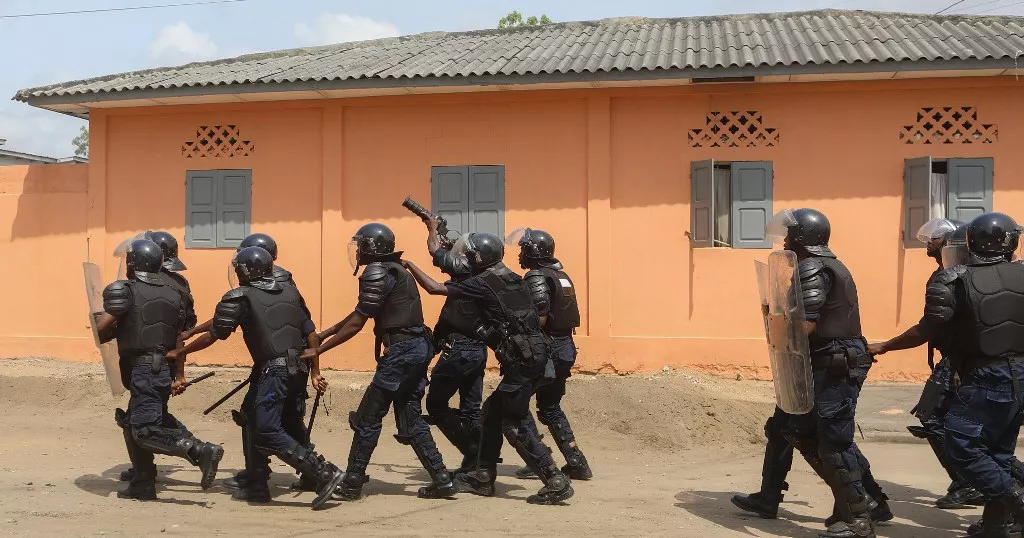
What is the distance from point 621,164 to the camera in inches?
462

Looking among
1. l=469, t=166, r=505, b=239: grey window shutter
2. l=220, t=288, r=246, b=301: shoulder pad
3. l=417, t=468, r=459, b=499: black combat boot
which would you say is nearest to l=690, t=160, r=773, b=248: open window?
l=469, t=166, r=505, b=239: grey window shutter

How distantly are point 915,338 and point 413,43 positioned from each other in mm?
9824

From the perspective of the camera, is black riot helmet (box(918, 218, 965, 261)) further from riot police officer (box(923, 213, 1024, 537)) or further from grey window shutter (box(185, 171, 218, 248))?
grey window shutter (box(185, 171, 218, 248))

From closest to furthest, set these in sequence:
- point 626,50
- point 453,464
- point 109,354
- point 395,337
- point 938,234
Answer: point 395,337 → point 109,354 → point 938,234 → point 453,464 → point 626,50

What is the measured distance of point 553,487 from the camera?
22.6 ft

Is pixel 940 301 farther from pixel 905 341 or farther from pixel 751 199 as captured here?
pixel 751 199

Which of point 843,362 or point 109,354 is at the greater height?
point 843,362

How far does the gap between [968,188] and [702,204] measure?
2796 millimetres

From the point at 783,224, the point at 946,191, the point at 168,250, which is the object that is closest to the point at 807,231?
the point at 783,224

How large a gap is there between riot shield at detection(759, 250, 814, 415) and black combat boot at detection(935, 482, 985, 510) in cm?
168

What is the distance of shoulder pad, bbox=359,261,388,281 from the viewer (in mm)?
7035

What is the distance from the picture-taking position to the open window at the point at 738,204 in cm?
1148

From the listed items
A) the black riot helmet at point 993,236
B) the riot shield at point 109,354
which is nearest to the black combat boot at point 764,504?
the black riot helmet at point 993,236

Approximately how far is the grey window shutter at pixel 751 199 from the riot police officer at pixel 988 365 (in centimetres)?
564
